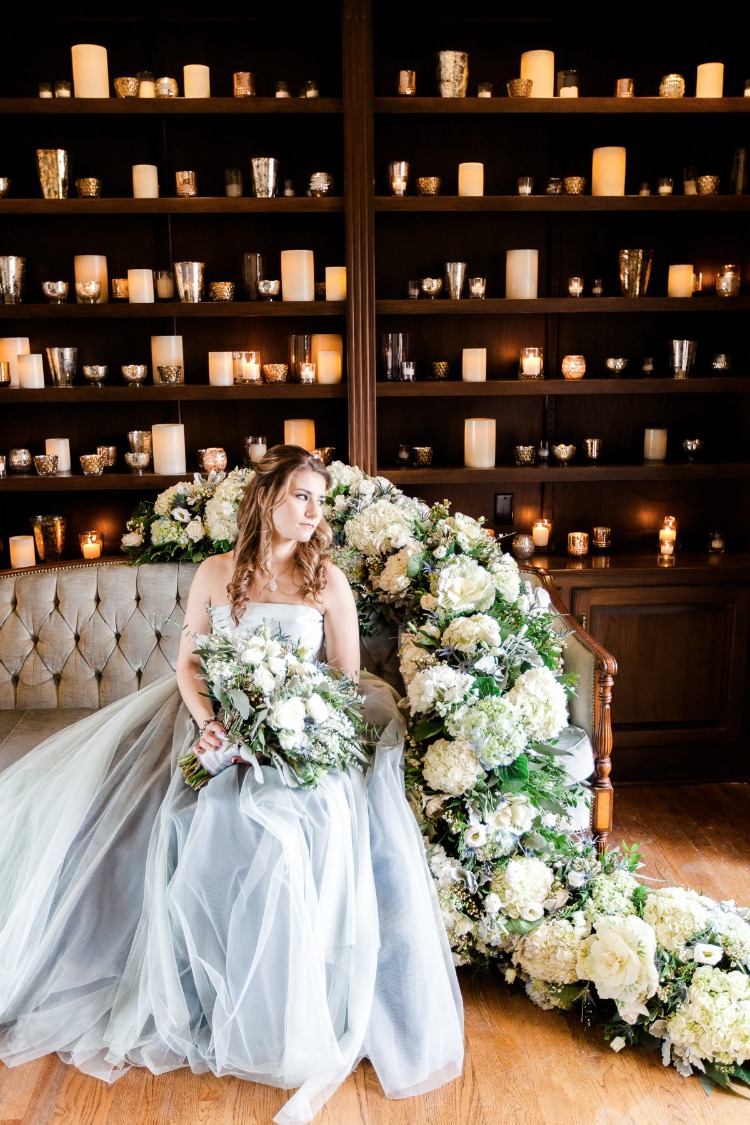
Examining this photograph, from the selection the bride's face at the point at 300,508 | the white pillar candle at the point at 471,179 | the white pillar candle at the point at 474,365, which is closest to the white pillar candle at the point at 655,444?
the white pillar candle at the point at 474,365

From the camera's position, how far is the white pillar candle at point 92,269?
3.60m

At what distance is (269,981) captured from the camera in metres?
2.10

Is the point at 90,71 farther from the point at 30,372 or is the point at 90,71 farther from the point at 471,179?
the point at 471,179

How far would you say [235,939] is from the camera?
212 centimetres

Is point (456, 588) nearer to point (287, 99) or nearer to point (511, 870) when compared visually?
point (511, 870)

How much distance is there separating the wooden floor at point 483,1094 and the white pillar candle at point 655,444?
Result: 2233 millimetres

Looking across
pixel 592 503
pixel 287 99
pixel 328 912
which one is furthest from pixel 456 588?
pixel 287 99

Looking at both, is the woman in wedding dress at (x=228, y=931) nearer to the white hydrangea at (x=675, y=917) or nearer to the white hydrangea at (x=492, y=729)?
the white hydrangea at (x=492, y=729)

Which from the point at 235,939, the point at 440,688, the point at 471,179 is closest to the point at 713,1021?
the point at 440,688

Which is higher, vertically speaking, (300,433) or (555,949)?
(300,433)

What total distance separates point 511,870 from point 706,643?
63.3 inches

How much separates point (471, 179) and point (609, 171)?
1.67ft

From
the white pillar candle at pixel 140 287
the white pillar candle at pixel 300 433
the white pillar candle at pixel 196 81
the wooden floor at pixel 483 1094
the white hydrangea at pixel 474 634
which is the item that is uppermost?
the white pillar candle at pixel 196 81

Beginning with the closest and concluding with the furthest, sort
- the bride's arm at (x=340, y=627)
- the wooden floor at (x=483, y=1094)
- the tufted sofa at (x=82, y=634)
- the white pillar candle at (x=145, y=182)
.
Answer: the wooden floor at (x=483, y=1094), the bride's arm at (x=340, y=627), the tufted sofa at (x=82, y=634), the white pillar candle at (x=145, y=182)
